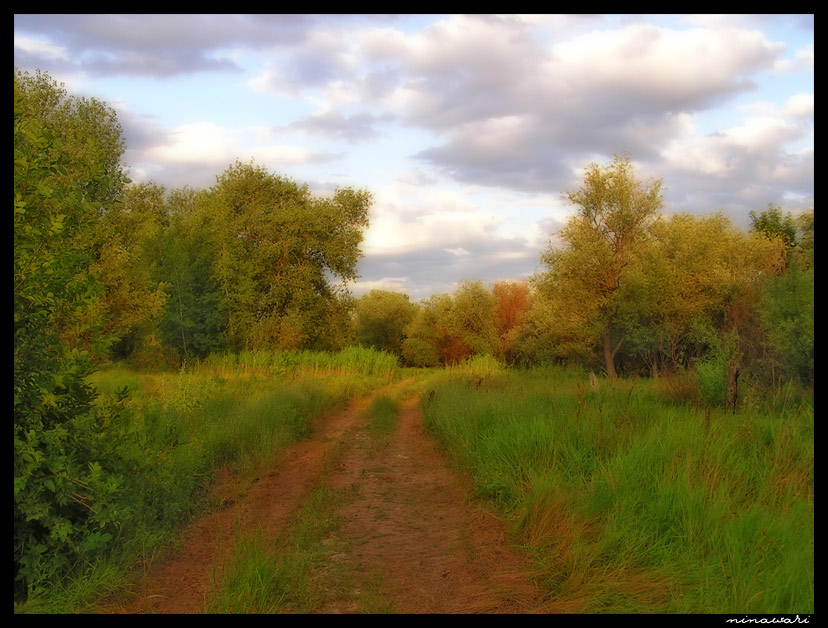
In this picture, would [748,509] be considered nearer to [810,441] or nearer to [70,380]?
[810,441]

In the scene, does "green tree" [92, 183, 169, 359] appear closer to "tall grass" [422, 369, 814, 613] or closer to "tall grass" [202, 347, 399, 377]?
"tall grass" [202, 347, 399, 377]

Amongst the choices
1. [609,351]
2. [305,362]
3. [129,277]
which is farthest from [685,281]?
[129,277]

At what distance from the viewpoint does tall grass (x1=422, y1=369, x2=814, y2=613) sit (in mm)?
4043

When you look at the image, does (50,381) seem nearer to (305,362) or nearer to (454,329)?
(305,362)

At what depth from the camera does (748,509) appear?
4.73 metres

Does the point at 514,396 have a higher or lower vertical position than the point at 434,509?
higher

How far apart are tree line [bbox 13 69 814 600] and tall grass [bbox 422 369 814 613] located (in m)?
1.20

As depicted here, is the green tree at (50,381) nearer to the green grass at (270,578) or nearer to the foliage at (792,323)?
the green grass at (270,578)

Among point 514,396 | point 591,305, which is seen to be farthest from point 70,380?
point 591,305

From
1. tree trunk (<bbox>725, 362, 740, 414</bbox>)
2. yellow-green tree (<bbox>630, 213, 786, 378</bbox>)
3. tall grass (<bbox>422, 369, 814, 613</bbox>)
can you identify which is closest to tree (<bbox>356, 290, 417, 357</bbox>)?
yellow-green tree (<bbox>630, 213, 786, 378</bbox>)

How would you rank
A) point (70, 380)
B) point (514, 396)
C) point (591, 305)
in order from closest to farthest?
point (70, 380) → point (514, 396) → point (591, 305)

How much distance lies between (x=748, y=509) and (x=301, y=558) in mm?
4070

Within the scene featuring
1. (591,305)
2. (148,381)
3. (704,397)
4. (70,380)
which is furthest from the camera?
(591,305)

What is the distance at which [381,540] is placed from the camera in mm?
5969
